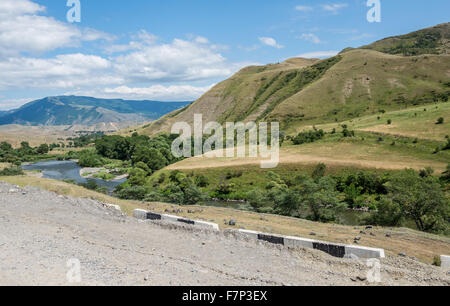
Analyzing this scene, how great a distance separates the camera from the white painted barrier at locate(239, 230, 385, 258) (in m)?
11.1

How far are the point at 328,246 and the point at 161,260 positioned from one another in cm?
628

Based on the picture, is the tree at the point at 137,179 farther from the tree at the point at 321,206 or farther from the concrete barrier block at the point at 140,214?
the concrete barrier block at the point at 140,214

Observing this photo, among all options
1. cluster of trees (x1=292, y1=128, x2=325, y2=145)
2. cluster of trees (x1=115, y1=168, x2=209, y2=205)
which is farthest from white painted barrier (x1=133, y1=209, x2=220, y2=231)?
cluster of trees (x1=292, y1=128, x2=325, y2=145)

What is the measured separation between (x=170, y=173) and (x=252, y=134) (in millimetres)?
39089

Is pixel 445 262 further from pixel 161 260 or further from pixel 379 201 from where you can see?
pixel 379 201

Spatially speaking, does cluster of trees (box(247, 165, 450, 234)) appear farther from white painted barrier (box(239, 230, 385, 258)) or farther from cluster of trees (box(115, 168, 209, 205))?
white painted barrier (box(239, 230, 385, 258))

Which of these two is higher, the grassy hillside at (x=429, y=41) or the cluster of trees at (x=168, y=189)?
the grassy hillside at (x=429, y=41)

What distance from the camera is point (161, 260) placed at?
32.6ft

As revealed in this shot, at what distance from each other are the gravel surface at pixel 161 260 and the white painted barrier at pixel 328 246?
1.97ft

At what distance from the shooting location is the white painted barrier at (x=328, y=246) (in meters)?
11.1

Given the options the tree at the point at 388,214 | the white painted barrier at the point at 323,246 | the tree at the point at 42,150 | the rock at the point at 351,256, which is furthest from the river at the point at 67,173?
the rock at the point at 351,256

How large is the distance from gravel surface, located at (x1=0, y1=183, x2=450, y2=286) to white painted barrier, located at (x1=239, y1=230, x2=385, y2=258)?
600mm

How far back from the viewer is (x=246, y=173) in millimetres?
57438
